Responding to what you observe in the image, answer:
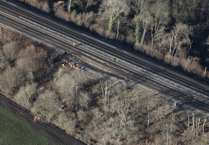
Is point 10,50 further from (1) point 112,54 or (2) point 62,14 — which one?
(1) point 112,54

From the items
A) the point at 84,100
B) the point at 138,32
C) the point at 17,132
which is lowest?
the point at 17,132

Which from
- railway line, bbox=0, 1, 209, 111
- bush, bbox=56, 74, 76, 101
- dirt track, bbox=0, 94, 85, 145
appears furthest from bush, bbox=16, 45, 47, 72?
dirt track, bbox=0, 94, 85, 145

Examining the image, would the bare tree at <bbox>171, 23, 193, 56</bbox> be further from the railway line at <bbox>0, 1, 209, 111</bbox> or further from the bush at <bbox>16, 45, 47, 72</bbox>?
the bush at <bbox>16, 45, 47, 72</bbox>

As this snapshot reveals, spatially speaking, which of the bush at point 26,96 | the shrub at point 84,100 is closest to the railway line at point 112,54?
the shrub at point 84,100

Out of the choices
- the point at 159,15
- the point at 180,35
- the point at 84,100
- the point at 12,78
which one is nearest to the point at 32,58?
the point at 12,78

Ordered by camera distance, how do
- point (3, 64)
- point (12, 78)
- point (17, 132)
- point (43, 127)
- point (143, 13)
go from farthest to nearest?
1. point (143, 13)
2. point (3, 64)
3. point (12, 78)
4. point (43, 127)
5. point (17, 132)

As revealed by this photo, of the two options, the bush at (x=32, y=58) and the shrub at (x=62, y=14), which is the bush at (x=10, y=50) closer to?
the bush at (x=32, y=58)

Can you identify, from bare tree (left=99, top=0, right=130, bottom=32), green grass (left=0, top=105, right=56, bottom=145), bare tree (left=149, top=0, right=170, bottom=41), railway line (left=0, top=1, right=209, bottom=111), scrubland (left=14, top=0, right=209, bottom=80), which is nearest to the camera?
green grass (left=0, top=105, right=56, bottom=145)
